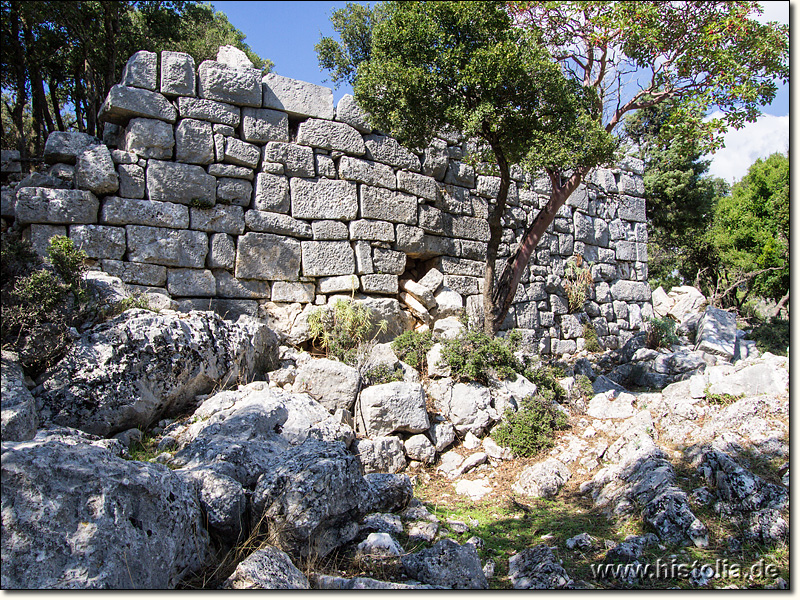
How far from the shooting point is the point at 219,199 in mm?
6660

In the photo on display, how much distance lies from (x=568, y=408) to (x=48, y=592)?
5593mm

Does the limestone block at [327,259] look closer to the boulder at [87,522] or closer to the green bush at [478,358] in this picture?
the green bush at [478,358]

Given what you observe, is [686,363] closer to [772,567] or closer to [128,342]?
[772,567]

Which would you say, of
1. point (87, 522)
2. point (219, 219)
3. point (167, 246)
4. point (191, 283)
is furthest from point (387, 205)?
point (87, 522)

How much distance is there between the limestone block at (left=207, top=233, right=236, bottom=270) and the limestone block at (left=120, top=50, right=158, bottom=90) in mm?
1859

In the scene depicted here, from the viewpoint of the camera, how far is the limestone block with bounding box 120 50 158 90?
6.24 meters

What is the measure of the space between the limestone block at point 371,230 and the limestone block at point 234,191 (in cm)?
141

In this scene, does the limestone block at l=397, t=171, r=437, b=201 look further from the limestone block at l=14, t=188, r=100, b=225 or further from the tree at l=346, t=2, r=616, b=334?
the limestone block at l=14, t=188, r=100, b=225

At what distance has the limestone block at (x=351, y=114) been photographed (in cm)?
757

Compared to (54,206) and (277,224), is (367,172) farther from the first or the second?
(54,206)

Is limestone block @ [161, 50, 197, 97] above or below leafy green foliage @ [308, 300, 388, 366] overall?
above

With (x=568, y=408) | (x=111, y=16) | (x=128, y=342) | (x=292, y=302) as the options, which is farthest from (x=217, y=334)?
(x=111, y=16)

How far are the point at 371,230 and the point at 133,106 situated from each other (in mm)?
3188

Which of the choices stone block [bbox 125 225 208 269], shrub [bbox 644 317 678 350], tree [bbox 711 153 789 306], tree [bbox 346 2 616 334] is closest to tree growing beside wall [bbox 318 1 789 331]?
tree [bbox 346 2 616 334]
